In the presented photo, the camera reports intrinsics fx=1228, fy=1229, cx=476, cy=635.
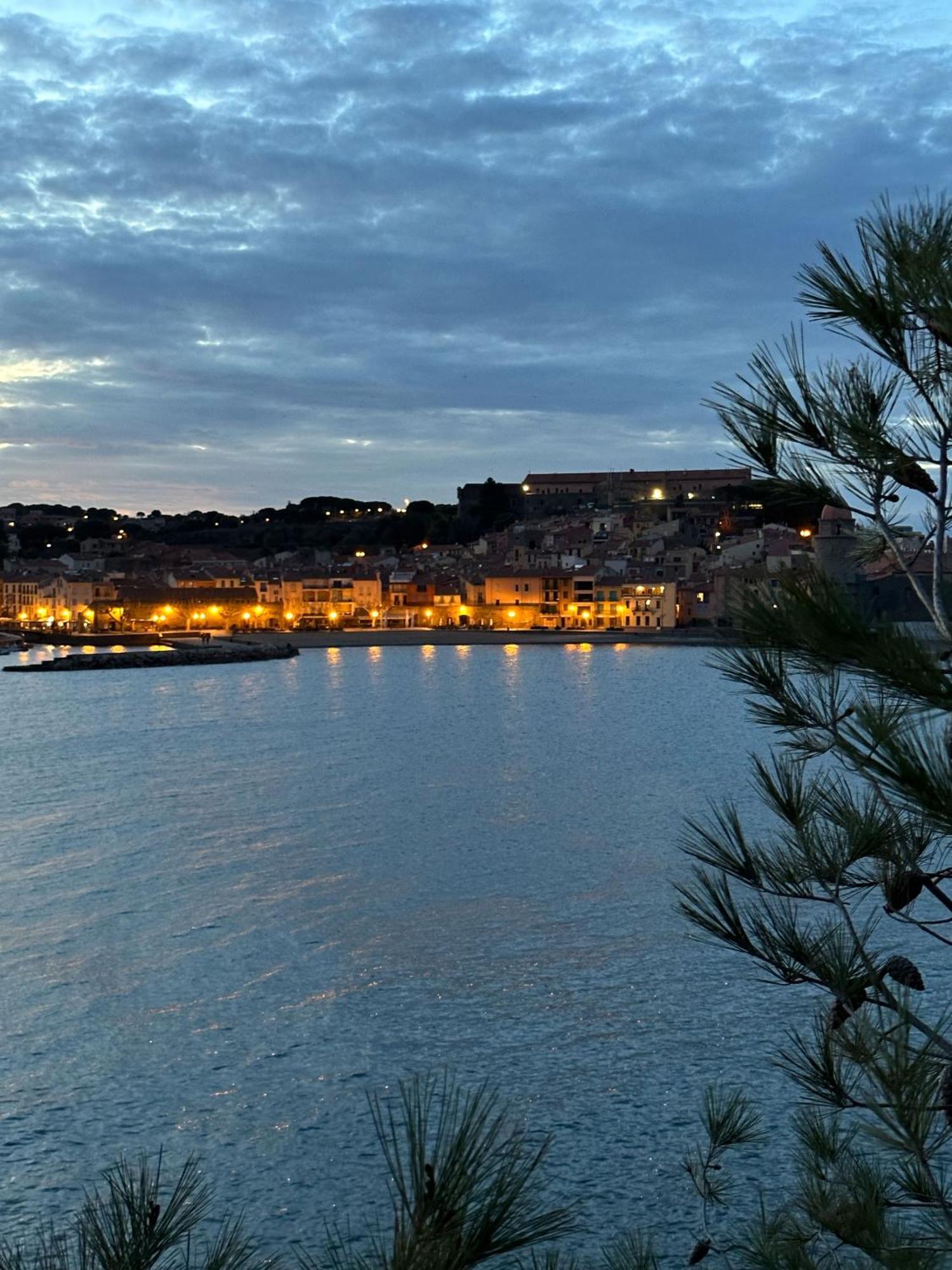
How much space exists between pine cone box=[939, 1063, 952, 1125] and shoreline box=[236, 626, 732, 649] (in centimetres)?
4239

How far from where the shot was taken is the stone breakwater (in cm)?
3431

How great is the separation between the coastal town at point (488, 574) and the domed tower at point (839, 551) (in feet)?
115

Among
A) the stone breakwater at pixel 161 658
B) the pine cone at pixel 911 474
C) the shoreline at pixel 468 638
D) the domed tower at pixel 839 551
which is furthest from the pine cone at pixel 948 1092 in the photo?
the shoreline at pixel 468 638

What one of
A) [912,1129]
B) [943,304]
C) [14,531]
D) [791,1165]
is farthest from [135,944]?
[14,531]

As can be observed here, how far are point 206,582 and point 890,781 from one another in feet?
187

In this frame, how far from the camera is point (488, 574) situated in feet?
165

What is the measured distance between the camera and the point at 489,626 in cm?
5009

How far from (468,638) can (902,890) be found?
4512cm

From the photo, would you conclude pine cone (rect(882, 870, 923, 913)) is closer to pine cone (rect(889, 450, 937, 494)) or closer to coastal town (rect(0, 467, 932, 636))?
pine cone (rect(889, 450, 937, 494))

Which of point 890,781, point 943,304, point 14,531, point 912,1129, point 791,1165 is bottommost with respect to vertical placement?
point 791,1165

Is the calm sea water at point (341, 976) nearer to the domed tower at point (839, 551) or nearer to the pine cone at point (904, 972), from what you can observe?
the domed tower at point (839, 551)

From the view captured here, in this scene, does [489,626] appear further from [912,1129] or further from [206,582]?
[912,1129]

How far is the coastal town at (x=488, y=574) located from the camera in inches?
1897

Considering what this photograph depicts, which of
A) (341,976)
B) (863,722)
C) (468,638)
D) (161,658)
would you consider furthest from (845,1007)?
(468,638)
